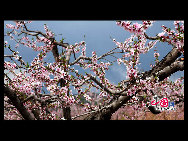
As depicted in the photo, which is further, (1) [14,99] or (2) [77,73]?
(2) [77,73]

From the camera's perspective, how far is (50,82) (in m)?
4.10

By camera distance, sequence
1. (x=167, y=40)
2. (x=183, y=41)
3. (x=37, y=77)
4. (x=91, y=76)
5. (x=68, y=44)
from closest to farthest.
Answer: (x=183, y=41) → (x=167, y=40) → (x=91, y=76) → (x=37, y=77) → (x=68, y=44)

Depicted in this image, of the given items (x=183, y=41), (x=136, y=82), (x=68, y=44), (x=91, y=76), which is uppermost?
(x=68, y=44)

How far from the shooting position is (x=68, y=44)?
18.9 ft

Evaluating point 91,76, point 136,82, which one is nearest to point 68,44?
point 91,76

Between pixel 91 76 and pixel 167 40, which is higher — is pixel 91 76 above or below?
below
